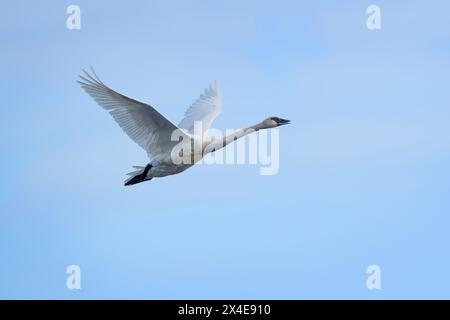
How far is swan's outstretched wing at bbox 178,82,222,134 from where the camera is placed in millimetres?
28188

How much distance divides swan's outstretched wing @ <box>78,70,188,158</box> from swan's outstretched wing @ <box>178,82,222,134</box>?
7.71 ft

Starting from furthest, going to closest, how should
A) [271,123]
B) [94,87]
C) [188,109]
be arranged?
[188,109]
[271,123]
[94,87]

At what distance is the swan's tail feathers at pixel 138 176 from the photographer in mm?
25750

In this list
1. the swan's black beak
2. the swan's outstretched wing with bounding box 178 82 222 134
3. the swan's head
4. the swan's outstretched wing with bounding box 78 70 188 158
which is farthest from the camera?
the swan's outstretched wing with bounding box 178 82 222 134

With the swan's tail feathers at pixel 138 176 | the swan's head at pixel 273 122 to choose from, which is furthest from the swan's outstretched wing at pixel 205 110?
the swan's tail feathers at pixel 138 176

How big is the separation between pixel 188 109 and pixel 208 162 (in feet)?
12.2

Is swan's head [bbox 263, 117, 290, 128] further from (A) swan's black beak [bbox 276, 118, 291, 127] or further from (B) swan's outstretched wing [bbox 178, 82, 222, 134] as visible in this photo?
(B) swan's outstretched wing [bbox 178, 82, 222, 134]

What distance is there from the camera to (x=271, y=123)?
88.2 feet

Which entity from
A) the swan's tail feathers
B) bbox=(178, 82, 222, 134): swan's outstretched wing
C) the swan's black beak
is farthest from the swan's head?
the swan's tail feathers

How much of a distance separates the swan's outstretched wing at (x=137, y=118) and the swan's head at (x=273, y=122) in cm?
250

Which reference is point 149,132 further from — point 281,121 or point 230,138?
point 281,121
